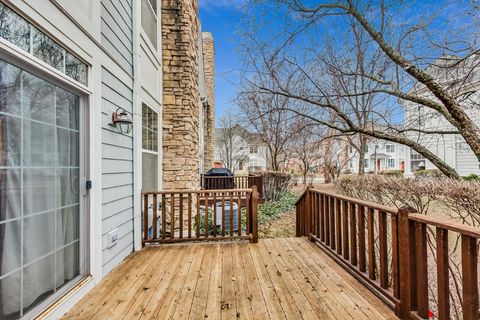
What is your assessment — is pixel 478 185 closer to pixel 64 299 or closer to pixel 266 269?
pixel 266 269

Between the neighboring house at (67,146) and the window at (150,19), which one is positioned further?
the window at (150,19)

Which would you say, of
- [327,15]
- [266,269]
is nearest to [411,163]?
[327,15]

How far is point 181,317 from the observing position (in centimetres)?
196

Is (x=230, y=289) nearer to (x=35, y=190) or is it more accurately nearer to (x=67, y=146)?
(x=35, y=190)

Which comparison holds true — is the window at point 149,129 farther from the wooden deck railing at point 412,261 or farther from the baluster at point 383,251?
the baluster at point 383,251

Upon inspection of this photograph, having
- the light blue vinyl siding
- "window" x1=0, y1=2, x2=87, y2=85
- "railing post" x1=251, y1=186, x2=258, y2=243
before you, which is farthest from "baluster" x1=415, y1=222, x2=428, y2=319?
the light blue vinyl siding

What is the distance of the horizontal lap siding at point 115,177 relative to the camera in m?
2.68

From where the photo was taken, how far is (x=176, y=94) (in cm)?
513

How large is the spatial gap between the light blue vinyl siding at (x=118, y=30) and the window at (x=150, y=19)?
2.27 feet

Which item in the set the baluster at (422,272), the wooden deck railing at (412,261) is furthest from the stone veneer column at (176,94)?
the baluster at (422,272)

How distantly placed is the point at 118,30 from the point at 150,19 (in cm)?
168

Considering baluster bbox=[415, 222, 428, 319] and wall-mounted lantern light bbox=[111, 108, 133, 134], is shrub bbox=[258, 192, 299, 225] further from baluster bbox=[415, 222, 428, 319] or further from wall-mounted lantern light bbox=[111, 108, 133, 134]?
baluster bbox=[415, 222, 428, 319]

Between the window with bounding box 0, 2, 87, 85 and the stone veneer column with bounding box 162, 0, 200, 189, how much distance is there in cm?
273

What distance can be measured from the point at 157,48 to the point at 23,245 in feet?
14.1
